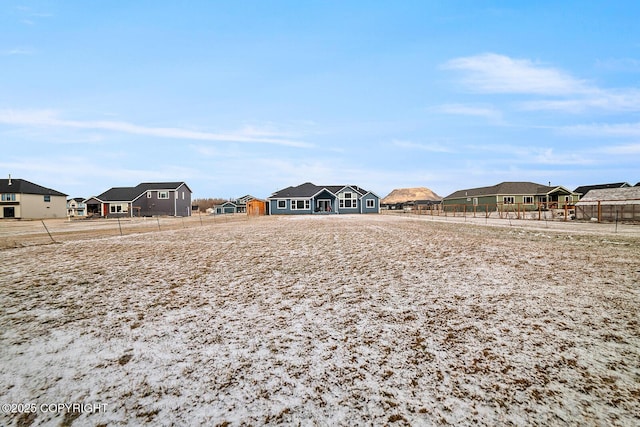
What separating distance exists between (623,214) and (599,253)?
21843mm

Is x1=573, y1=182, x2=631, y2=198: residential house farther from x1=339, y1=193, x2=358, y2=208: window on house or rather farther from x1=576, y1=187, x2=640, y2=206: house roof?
x1=339, y1=193, x2=358, y2=208: window on house

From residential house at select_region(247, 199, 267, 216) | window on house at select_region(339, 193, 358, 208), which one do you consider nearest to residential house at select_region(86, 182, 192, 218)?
residential house at select_region(247, 199, 267, 216)

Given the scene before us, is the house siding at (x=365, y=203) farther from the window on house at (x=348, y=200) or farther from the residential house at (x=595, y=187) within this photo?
the residential house at (x=595, y=187)

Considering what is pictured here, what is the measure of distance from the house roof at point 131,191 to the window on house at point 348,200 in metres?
28.7

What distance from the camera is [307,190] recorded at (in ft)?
177

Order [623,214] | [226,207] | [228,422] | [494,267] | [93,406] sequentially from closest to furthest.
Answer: [228,422] → [93,406] → [494,267] → [623,214] → [226,207]

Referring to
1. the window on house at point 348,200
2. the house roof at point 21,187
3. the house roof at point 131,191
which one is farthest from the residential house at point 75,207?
the window on house at point 348,200

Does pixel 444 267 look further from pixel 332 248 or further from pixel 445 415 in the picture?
pixel 445 415

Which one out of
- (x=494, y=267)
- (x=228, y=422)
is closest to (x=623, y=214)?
(x=494, y=267)

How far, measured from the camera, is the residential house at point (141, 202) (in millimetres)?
50875

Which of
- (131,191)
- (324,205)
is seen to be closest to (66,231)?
(131,191)

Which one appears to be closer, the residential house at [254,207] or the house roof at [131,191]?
the house roof at [131,191]

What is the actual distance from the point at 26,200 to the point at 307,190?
44355mm

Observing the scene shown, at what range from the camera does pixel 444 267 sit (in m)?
7.34
